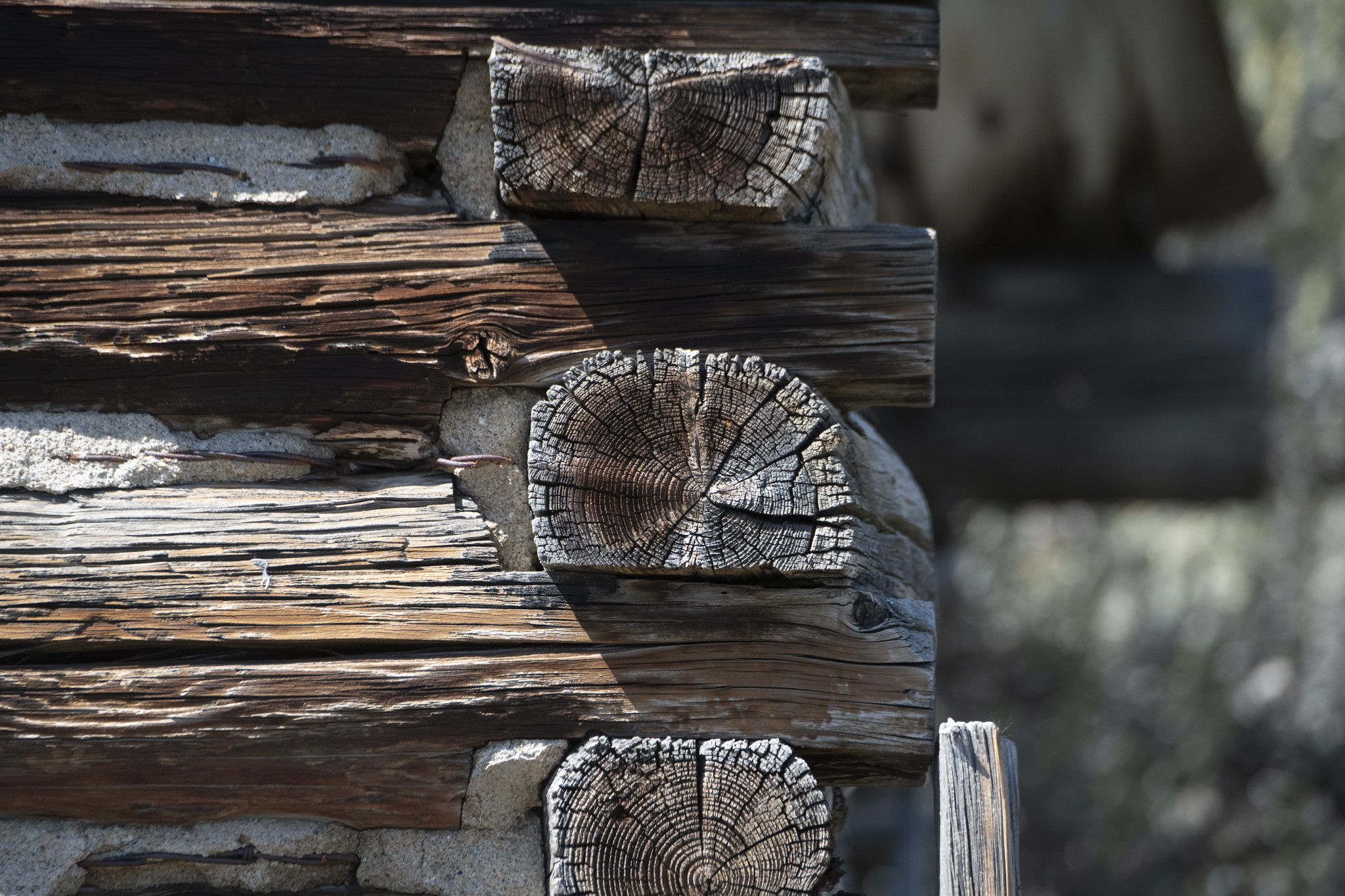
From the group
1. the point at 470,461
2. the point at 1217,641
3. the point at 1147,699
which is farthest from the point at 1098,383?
the point at 1147,699

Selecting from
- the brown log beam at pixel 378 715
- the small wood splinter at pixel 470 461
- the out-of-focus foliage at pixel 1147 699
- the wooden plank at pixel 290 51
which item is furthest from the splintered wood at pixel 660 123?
the out-of-focus foliage at pixel 1147 699

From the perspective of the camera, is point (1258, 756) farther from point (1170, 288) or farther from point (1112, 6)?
point (1112, 6)

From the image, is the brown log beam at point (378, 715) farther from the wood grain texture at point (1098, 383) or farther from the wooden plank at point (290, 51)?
the wood grain texture at point (1098, 383)

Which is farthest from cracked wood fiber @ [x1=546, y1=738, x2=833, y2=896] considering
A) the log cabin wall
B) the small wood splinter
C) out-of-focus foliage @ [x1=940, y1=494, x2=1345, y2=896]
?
out-of-focus foliage @ [x1=940, y1=494, x2=1345, y2=896]

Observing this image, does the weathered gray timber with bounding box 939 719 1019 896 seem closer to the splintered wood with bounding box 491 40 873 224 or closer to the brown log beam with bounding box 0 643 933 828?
the brown log beam with bounding box 0 643 933 828

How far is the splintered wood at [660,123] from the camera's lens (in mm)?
1152

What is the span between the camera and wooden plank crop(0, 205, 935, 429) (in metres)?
1.23

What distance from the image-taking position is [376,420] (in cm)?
125

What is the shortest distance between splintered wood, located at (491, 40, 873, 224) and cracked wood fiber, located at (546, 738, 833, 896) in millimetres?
697

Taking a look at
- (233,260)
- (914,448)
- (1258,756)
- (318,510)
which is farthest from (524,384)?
(1258,756)

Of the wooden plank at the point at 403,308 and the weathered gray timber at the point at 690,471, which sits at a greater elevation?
the wooden plank at the point at 403,308

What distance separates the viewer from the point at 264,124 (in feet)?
4.17

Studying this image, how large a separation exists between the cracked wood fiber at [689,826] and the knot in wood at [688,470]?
250mm

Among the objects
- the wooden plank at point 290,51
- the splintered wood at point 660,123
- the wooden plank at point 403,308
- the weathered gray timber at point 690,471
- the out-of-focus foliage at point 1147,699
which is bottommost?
the out-of-focus foliage at point 1147,699
